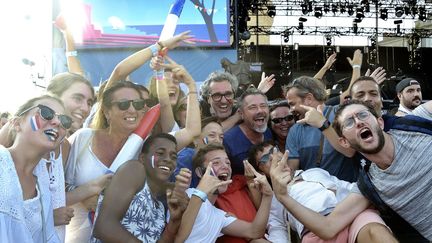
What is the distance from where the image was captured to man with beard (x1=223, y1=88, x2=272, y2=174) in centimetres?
307

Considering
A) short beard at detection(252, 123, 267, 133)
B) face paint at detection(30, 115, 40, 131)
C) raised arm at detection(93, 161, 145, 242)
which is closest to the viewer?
face paint at detection(30, 115, 40, 131)

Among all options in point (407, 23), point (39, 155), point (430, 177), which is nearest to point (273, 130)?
point (430, 177)

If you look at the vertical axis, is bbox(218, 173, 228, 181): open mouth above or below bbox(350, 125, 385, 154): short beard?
below

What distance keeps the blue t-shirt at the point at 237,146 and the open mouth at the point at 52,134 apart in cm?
145

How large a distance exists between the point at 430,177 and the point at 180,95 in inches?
75.4

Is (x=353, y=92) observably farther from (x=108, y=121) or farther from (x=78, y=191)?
(x=78, y=191)

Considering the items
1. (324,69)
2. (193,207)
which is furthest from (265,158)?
(324,69)

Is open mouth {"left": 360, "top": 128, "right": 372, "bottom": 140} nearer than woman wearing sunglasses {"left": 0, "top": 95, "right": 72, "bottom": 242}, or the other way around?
woman wearing sunglasses {"left": 0, "top": 95, "right": 72, "bottom": 242}

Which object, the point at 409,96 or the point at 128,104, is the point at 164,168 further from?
the point at 409,96

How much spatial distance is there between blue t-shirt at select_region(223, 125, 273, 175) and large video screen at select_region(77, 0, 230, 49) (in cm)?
563

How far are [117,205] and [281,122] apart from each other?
1.71m

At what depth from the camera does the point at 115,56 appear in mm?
8641

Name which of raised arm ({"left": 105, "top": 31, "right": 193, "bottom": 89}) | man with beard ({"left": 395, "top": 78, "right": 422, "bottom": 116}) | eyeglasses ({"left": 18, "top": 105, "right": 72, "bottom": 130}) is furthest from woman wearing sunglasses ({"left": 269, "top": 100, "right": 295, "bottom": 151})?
eyeglasses ({"left": 18, "top": 105, "right": 72, "bottom": 130})

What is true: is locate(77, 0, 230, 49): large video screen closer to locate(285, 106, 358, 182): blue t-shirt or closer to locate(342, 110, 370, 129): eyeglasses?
locate(285, 106, 358, 182): blue t-shirt
